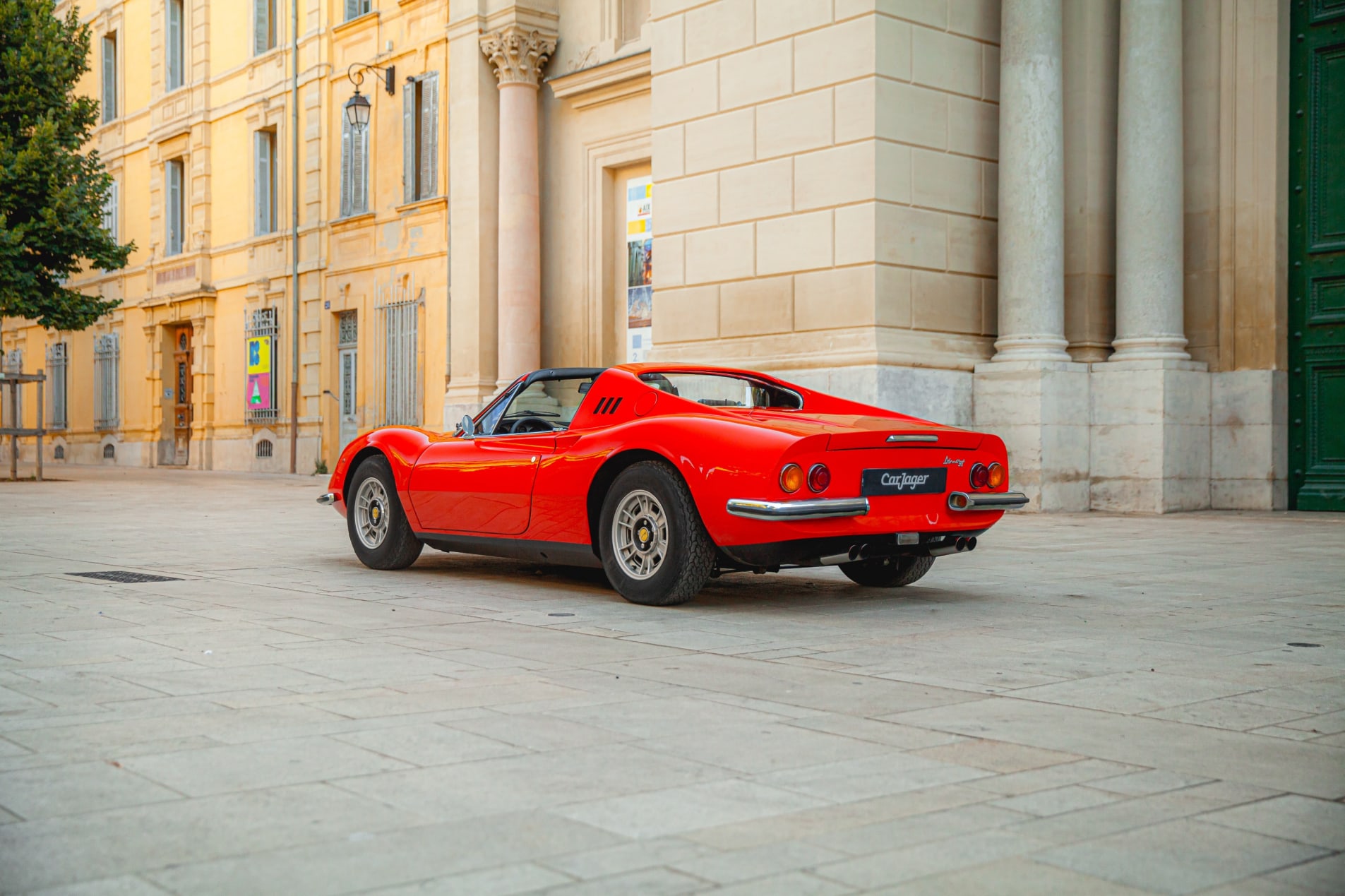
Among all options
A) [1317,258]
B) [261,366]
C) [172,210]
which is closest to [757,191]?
[1317,258]

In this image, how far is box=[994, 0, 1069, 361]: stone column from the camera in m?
14.4

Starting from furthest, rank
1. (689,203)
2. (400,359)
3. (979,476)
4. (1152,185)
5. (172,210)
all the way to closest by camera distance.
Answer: (172,210) < (400,359) < (689,203) < (1152,185) < (979,476)

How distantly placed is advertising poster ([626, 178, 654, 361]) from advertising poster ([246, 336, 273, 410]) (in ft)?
33.9

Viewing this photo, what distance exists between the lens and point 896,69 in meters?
14.0

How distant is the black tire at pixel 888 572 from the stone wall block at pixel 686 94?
28.7ft

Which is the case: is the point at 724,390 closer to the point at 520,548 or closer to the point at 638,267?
the point at 520,548

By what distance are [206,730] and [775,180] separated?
38.3 ft

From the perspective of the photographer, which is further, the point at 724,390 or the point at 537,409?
the point at 537,409

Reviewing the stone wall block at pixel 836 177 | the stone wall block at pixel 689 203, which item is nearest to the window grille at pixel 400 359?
the stone wall block at pixel 689 203

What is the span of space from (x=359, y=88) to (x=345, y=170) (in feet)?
4.74

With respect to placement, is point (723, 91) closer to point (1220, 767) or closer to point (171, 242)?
point (1220, 767)

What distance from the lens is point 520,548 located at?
746 cm

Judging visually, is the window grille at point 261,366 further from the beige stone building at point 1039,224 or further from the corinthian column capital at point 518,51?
the beige stone building at point 1039,224

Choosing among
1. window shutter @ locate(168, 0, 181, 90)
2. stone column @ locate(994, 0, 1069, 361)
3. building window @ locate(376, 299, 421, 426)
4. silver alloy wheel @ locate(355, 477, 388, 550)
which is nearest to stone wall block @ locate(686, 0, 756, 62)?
stone column @ locate(994, 0, 1069, 361)
